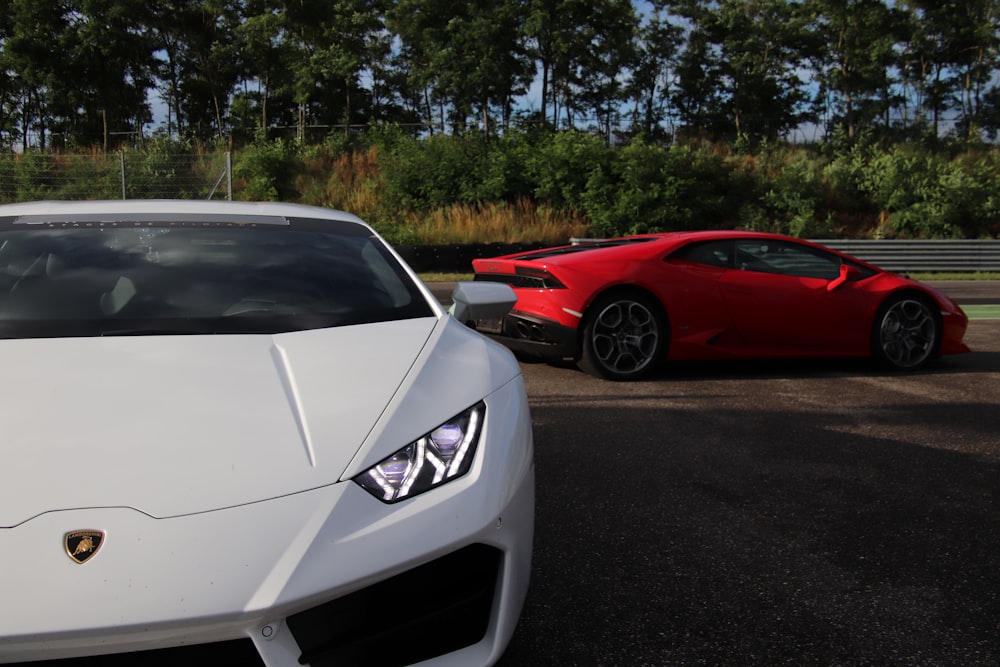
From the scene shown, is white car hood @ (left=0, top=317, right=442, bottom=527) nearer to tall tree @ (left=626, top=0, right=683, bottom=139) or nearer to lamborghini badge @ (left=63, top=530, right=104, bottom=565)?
lamborghini badge @ (left=63, top=530, right=104, bottom=565)

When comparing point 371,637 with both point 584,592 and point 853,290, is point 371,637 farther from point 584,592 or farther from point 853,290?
point 853,290

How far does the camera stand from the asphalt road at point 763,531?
2354mm

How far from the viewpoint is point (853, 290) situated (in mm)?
6738

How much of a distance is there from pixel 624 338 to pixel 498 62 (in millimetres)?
34846

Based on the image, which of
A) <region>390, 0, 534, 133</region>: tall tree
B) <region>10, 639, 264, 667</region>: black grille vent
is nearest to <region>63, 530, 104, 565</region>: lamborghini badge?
<region>10, 639, 264, 667</region>: black grille vent

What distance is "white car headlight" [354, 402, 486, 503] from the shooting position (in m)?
1.75

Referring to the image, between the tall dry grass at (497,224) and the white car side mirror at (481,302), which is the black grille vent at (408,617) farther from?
Answer: the tall dry grass at (497,224)

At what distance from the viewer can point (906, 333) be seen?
6.90 m

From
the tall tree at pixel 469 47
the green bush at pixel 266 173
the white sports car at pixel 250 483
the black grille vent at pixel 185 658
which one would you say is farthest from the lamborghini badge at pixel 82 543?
the tall tree at pixel 469 47

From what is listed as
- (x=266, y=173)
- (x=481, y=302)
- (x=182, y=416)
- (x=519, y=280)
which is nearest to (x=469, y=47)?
(x=266, y=173)

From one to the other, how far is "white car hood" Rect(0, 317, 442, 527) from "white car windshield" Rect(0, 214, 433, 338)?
0.18 meters

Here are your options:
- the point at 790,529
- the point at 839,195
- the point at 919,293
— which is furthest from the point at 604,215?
the point at 790,529

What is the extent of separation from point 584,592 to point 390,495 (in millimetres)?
1136

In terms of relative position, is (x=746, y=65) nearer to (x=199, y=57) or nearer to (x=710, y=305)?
(x=199, y=57)
